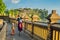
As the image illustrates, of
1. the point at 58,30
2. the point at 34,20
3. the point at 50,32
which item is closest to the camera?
the point at 58,30

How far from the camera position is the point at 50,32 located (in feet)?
33.3

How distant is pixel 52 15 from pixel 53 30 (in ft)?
2.21

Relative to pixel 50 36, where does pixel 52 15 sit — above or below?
above

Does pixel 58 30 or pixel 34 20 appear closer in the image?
pixel 58 30

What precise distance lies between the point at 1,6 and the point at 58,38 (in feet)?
249

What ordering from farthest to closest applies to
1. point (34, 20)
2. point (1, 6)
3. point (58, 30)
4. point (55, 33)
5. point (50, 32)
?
point (1, 6) → point (34, 20) → point (50, 32) → point (55, 33) → point (58, 30)

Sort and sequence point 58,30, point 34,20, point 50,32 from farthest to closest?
point 34,20 → point 50,32 → point 58,30

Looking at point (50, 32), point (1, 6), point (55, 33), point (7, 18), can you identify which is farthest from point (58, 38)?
point (1, 6)

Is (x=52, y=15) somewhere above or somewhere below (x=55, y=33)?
above

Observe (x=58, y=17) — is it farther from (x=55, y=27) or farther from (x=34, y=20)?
(x=34, y=20)

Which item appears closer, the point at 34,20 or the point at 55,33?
the point at 55,33

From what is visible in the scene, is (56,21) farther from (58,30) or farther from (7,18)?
(7,18)

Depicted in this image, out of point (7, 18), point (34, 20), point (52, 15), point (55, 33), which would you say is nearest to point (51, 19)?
point (52, 15)

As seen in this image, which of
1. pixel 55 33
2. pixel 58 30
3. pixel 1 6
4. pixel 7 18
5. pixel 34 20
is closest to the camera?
pixel 58 30
